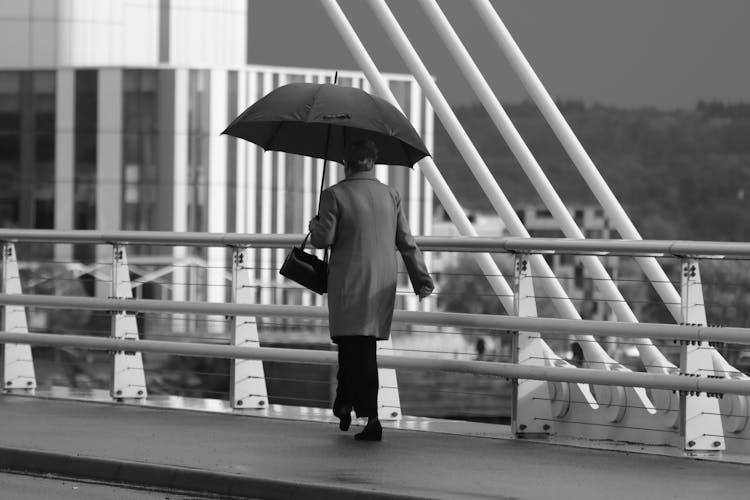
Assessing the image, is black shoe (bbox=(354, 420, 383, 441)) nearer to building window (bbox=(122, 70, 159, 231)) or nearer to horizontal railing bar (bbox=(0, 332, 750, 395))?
horizontal railing bar (bbox=(0, 332, 750, 395))

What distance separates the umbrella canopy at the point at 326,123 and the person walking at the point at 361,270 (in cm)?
21

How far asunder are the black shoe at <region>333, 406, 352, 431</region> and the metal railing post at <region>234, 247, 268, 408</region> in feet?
4.50

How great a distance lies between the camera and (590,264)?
11383mm

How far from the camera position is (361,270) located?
1005 cm

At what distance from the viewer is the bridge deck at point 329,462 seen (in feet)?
27.2

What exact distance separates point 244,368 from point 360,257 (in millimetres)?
2164

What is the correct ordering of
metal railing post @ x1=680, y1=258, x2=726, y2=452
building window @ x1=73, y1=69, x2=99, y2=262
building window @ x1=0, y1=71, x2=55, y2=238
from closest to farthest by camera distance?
metal railing post @ x1=680, y1=258, x2=726, y2=452 < building window @ x1=73, y1=69, x2=99, y2=262 < building window @ x1=0, y1=71, x2=55, y2=238

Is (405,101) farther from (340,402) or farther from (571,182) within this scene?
(571,182)

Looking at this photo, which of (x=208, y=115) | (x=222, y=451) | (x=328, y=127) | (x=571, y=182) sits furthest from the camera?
(x=571, y=182)

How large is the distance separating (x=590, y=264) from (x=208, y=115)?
2462 inches

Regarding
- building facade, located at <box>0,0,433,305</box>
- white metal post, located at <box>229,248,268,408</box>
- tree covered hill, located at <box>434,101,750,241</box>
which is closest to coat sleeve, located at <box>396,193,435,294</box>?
white metal post, located at <box>229,248,268,408</box>

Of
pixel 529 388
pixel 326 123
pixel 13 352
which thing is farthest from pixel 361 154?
pixel 13 352

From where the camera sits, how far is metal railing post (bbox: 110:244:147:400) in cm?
1245

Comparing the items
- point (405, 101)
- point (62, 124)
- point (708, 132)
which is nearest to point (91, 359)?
point (62, 124)
